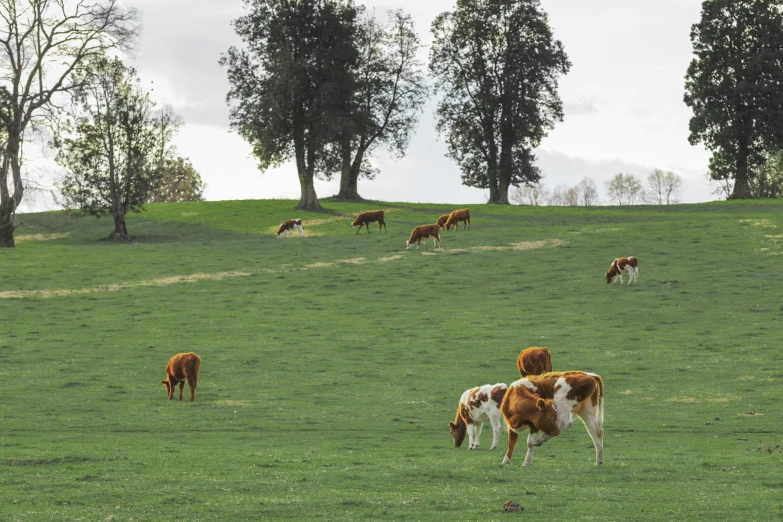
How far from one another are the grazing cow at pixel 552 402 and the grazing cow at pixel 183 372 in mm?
12036

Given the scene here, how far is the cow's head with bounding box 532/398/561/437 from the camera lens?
43.0 ft

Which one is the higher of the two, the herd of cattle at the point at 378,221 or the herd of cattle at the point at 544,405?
the herd of cattle at the point at 378,221

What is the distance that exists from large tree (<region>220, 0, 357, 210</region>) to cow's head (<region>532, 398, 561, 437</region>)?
2371 inches

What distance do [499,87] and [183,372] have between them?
67.7 meters

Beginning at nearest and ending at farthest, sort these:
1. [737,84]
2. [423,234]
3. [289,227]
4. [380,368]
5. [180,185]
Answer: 1. [380,368]
2. [423,234]
3. [289,227]
4. [737,84]
5. [180,185]

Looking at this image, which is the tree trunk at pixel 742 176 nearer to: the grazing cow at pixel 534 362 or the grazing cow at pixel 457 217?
the grazing cow at pixel 457 217

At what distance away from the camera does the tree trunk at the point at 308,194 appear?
74.6m

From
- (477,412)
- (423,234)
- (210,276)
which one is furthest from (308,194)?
(477,412)

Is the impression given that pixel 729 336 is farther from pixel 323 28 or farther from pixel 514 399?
pixel 323 28

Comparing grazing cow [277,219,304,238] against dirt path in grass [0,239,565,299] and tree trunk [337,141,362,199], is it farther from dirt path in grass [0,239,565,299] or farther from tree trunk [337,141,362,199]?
tree trunk [337,141,362,199]

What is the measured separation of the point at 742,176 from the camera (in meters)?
84.1

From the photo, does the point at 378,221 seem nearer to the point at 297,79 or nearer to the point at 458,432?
the point at 297,79

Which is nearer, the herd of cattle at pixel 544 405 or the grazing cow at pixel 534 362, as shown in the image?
the herd of cattle at pixel 544 405

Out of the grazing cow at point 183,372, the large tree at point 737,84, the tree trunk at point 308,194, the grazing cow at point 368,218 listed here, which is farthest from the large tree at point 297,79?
the grazing cow at point 183,372
